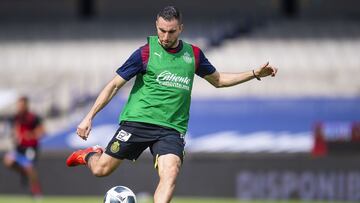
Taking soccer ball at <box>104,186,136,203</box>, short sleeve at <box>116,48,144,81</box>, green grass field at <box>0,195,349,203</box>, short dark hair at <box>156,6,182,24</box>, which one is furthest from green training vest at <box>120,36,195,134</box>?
green grass field at <box>0,195,349,203</box>

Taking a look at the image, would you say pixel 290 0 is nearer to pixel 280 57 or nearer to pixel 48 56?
pixel 280 57

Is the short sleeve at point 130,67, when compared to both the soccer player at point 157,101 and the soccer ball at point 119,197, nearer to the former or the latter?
the soccer player at point 157,101

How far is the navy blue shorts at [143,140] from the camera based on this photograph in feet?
29.7

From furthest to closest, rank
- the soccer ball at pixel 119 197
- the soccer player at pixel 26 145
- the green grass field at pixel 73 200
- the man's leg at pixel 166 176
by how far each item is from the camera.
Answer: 1. the soccer player at pixel 26 145
2. the green grass field at pixel 73 200
3. the soccer ball at pixel 119 197
4. the man's leg at pixel 166 176

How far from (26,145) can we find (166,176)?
929 centimetres

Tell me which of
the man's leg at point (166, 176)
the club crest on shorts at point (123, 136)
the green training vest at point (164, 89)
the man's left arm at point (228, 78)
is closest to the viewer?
the man's leg at point (166, 176)

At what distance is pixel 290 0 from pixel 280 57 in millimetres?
4013

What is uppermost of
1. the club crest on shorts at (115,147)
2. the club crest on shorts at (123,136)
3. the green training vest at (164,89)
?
the green training vest at (164,89)

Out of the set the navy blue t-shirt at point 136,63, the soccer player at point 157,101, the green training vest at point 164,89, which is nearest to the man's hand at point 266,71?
the soccer player at point 157,101

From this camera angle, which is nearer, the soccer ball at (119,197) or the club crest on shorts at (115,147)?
the soccer ball at (119,197)

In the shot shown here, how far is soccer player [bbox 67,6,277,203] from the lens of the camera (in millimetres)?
8945

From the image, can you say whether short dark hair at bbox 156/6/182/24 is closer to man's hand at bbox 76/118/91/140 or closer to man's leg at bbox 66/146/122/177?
man's hand at bbox 76/118/91/140

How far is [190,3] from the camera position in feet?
100

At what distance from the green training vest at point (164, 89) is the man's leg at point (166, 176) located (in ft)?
1.15
